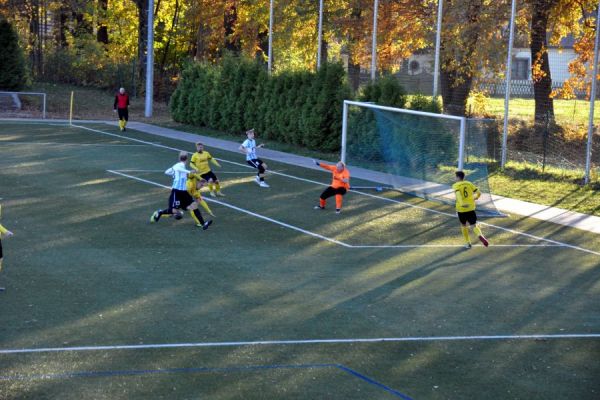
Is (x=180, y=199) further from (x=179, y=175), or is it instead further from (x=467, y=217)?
(x=467, y=217)

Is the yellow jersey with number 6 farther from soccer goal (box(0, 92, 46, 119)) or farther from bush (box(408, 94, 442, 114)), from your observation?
soccer goal (box(0, 92, 46, 119))

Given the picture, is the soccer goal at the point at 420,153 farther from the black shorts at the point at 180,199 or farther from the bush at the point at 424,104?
the black shorts at the point at 180,199

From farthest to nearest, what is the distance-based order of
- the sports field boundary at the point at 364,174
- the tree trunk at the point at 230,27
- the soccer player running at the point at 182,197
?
the tree trunk at the point at 230,27, the sports field boundary at the point at 364,174, the soccer player running at the point at 182,197

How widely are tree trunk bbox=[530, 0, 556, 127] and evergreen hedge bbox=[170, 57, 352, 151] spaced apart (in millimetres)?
6971

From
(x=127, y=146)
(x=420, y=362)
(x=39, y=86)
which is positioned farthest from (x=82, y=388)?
(x=39, y=86)

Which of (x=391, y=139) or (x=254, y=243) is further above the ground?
A: (x=391, y=139)

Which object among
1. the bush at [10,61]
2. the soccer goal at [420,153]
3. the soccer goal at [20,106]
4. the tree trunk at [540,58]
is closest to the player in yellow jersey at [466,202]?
the soccer goal at [420,153]

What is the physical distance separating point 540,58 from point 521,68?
578 centimetres

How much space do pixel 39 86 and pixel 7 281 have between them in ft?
137

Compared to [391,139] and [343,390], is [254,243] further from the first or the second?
[391,139]

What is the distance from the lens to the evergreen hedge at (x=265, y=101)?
110ft

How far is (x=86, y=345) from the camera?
1135cm

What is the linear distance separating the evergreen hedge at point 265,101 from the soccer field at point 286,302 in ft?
34.5

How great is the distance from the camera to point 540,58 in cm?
3406
